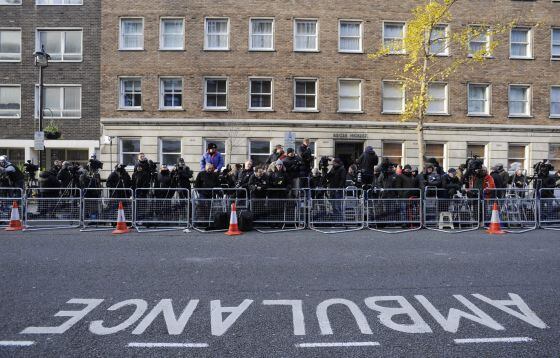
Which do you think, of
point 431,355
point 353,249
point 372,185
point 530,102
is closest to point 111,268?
point 353,249

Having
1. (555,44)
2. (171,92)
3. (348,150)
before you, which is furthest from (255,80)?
Answer: (555,44)

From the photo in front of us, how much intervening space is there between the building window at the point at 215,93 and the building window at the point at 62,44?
7.54 m

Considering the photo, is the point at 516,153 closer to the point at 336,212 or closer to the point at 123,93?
the point at 336,212

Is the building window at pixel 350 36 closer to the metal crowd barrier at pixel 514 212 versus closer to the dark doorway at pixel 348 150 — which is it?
the dark doorway at pixel 348 150

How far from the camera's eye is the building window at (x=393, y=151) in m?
26.0

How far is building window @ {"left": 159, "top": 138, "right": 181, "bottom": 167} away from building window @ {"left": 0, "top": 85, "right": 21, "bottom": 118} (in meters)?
8.76

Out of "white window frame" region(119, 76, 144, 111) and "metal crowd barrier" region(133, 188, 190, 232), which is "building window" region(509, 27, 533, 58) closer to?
"white window frame" region(119, 76, 144, 111)

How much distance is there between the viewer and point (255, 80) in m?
25.9

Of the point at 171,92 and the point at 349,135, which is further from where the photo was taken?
the point at 171,92

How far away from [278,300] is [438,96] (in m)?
23.5

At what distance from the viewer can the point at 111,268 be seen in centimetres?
733

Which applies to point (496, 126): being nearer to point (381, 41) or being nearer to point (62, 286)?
point (381, 41)

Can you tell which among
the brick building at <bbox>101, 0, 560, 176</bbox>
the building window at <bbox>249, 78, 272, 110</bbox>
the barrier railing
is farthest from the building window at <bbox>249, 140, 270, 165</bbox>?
the barrier railing

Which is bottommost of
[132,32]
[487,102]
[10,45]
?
[487,102]
